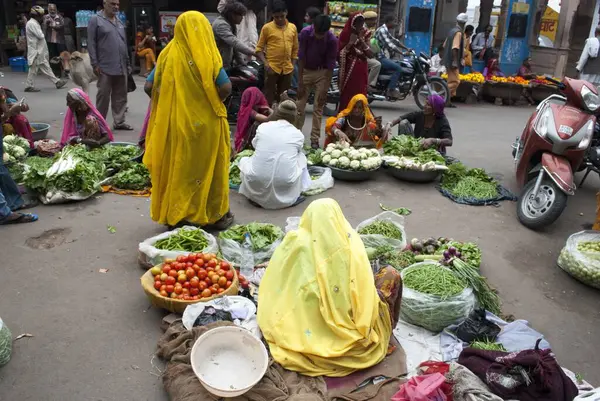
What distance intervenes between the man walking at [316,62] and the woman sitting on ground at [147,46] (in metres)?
8.44

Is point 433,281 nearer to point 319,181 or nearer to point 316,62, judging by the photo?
point 319,181

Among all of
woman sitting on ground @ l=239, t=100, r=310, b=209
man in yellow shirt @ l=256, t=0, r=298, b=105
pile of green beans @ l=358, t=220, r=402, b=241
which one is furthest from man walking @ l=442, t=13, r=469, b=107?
pile of green beans @ l=358, t=220, r=402, b=241

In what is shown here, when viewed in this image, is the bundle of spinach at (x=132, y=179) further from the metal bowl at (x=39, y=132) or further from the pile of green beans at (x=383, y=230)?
the pile of green beans at (x=383, y=230)

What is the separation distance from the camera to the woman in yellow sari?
4332mm

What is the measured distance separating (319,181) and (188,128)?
7.35ft

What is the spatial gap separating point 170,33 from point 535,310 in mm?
12943

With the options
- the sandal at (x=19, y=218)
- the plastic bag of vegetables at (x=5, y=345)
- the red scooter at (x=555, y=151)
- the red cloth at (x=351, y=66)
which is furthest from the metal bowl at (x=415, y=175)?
the plastic bag of vegetables at (x=5, y=345)

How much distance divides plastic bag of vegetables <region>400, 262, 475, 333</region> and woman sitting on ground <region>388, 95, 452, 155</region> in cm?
339

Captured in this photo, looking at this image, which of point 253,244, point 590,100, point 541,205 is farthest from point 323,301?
point 590,100

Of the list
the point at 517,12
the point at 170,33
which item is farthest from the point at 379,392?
the point at 517,12

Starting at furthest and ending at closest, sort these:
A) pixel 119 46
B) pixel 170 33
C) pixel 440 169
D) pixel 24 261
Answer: pixel 170 33 → pixel 119 46 → pixel 440 169 → pixel 24 261

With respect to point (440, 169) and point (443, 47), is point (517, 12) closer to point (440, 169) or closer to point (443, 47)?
point (443, 47)

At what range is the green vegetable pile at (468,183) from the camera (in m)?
6.18

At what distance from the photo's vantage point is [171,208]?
4629 millimetres
